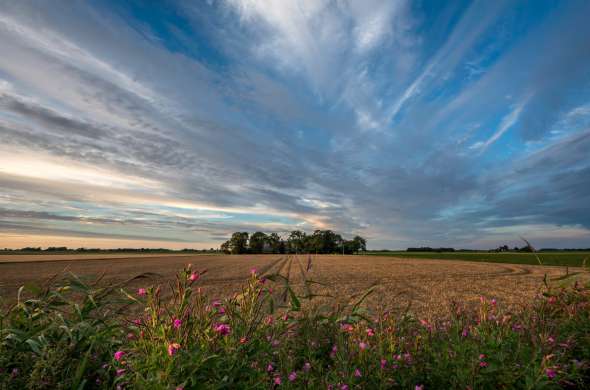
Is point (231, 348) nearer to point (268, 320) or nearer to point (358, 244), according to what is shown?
point (268, 320)

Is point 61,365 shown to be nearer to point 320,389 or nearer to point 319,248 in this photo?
point 320,389

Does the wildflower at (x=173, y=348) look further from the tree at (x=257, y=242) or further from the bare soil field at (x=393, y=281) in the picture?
the tree at (x=257, y=242)

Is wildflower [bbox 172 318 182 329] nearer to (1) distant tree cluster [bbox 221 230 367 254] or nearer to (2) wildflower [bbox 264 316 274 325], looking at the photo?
(2) wildflower [bbox 264 316 274 325]

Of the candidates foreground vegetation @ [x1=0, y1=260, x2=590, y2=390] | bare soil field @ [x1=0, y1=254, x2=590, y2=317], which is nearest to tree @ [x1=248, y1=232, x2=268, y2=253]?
bare soil field @ [x1=0, y1=254, x2=590, y2=317]

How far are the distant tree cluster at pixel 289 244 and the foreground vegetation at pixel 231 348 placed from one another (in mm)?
163285

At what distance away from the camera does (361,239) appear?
601ft

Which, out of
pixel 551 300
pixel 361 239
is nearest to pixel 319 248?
pixel 361 239

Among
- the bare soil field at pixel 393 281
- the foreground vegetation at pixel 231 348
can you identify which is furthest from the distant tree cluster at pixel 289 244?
the foreground vegetation at pixel 231 348

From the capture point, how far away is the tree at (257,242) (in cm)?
16788

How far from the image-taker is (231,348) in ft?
7.43

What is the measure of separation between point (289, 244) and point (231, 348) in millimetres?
175325

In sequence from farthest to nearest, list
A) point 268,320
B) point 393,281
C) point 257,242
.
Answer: point 257,242, point 393,281, point 268,320

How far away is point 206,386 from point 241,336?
532mm

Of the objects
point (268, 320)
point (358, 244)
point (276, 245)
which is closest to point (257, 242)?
point (276, 245)
